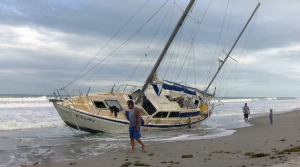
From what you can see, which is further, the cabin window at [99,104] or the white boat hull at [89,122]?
the cabin window at [99,104]

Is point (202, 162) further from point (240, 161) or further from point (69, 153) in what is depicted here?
point (69, 153)

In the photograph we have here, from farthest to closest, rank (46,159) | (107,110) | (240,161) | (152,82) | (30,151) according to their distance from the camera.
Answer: (152,82) → (107,110) → (30,151) → (46,159) → (240,161)

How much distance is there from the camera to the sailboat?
635 inches

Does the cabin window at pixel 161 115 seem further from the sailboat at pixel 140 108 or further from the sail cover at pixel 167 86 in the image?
the sail cover at pixel 167 86

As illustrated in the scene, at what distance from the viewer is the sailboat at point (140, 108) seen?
1614cm

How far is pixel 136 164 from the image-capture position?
26.4 feet

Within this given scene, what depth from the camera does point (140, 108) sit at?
18.5 meters

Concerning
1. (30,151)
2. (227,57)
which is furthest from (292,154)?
(227,57)

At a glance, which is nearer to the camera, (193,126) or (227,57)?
(193,126)

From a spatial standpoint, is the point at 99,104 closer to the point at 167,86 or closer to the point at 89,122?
the point at 89,122

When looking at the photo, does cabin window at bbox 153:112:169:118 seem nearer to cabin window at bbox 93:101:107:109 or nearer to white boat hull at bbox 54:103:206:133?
white boat hull at bbox 54:103:206:133

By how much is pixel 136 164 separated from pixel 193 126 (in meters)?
13.7

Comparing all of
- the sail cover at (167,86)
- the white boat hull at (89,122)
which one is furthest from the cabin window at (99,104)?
the sail cover at (167,86)

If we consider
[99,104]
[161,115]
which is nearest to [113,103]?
[99,104]
